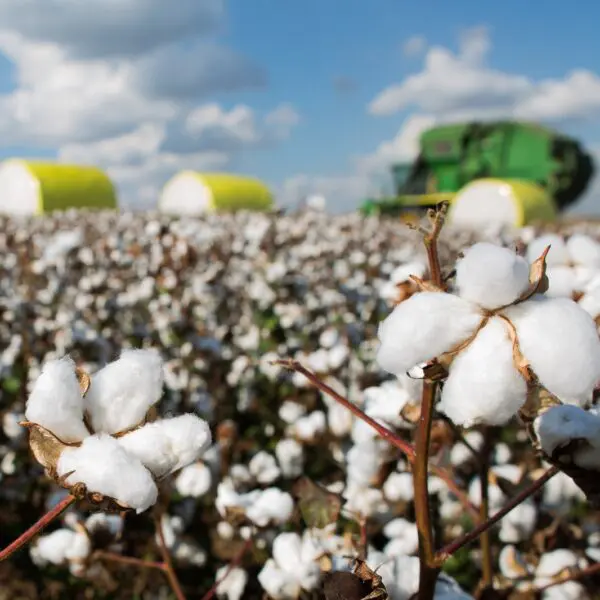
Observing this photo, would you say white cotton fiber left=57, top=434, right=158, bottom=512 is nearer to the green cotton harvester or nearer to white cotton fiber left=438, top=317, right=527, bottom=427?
white cotton fiber left=438, top=317, right=527, bottom=427

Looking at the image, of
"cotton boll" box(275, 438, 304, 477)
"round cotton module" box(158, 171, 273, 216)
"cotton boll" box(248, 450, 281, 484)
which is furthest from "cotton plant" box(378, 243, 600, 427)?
"round cotton module" box(158, 171, 273, 216)

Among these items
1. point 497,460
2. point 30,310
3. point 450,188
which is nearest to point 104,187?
point 450,188

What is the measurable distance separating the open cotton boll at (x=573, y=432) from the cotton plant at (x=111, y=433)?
0.35 metres

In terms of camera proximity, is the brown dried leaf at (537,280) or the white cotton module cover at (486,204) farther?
the white cotton module cover at (486,204)

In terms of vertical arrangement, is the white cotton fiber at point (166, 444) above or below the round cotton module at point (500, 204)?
below

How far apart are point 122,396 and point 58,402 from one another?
0.22 feet

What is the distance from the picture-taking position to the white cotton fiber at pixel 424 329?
0.77 meters

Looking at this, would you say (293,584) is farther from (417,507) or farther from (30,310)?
(30,310)

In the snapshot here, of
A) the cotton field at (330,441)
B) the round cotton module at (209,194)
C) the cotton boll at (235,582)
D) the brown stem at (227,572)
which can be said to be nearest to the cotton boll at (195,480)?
the cotton field at (330,441)

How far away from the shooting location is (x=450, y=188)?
20.9 m

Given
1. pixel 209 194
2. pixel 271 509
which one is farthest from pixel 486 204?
pixel 271 509

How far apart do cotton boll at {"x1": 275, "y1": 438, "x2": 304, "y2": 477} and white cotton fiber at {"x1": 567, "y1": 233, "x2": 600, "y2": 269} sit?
163 cm

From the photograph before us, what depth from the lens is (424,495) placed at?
2.91ft

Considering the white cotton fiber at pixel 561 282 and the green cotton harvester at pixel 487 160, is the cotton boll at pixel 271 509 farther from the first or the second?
the green cotton harvester at pixel 487 160
